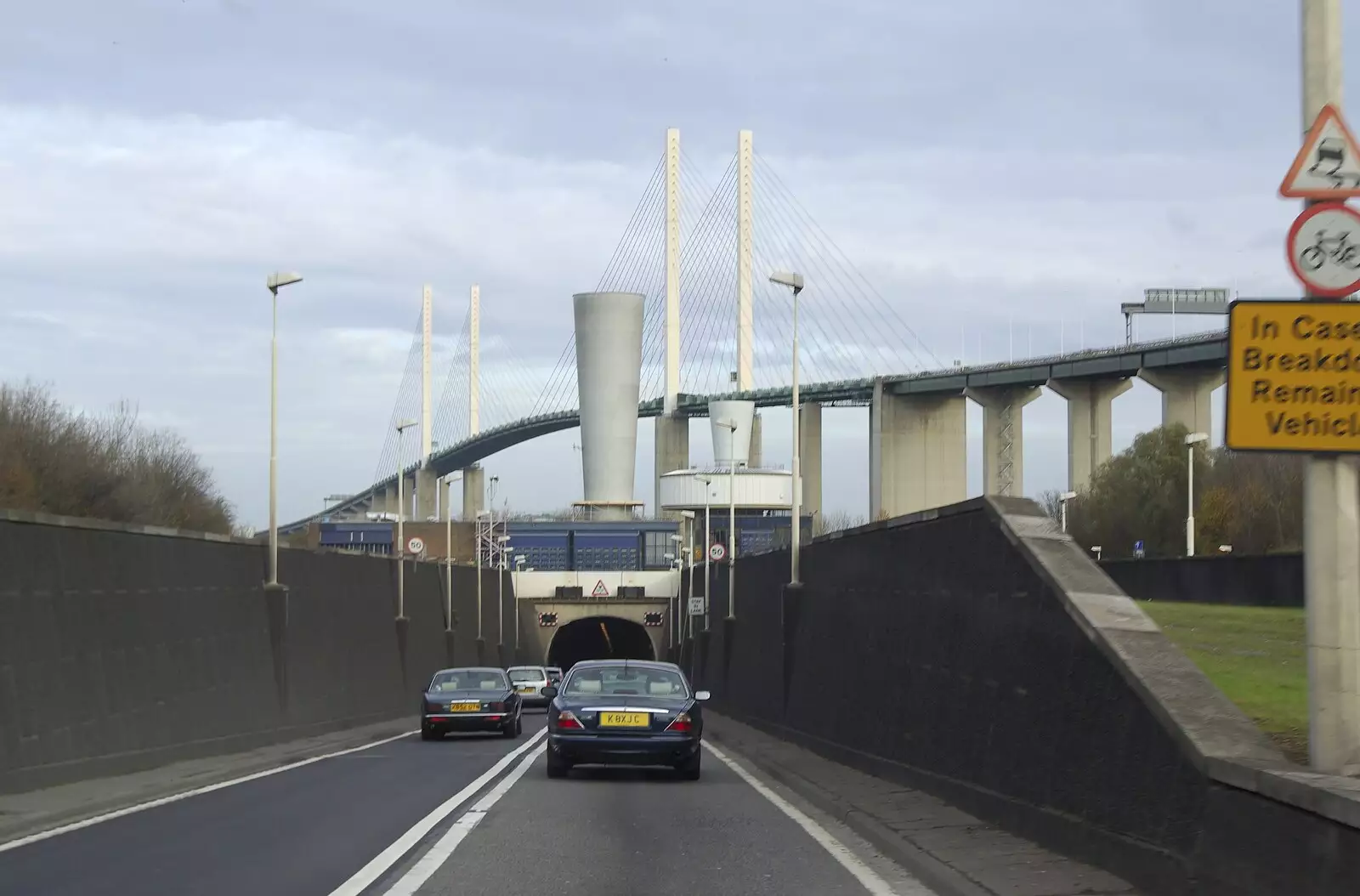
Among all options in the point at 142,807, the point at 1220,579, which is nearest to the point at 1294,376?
the point at 142,807

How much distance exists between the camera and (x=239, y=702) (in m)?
26.1

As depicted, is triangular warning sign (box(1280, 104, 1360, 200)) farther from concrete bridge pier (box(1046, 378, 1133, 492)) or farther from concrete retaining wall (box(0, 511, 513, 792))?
concrete bridge pier (box(1046, 378, 1133, 492))

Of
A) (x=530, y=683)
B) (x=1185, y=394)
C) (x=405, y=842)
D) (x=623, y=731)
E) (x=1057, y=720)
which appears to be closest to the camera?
(x=1057, y=720)

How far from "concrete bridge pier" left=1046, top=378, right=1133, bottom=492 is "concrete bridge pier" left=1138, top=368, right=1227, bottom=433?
4470 mm

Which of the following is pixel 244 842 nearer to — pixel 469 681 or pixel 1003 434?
pixel 469 681

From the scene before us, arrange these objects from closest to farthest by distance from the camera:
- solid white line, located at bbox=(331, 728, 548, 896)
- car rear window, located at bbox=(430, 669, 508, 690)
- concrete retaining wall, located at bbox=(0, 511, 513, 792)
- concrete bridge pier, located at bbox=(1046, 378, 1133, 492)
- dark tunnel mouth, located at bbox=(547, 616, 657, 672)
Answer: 1. solid white line, located at bbox=(331, 728, 548, 896)
2. concrete retaining wall, located at bbox=(0, 511, 513, 792)
3. car rear window, located at bbox=(430, 669, 508, 690)
4. concrete bridge pier, located at bbox=(1046, 378, 1133, 492)
5. dark tunnel mouth, located at bbox=(547, 616, 657, 672)

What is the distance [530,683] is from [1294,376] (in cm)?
4851

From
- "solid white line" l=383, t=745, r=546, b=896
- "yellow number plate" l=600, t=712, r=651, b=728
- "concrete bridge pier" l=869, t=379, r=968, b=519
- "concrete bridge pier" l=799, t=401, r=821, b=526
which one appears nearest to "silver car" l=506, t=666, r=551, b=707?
"yellow number plate" l=600, t=712, r=651, b=728

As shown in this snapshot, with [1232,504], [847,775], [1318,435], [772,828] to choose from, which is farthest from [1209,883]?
[1232,504]

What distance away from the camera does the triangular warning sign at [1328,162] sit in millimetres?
8609

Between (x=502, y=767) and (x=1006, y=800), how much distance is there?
34.7 ft

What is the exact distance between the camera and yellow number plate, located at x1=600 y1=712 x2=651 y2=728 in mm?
18938

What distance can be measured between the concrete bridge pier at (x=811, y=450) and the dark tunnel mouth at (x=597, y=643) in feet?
73.2

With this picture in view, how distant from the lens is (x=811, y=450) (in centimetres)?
11375
